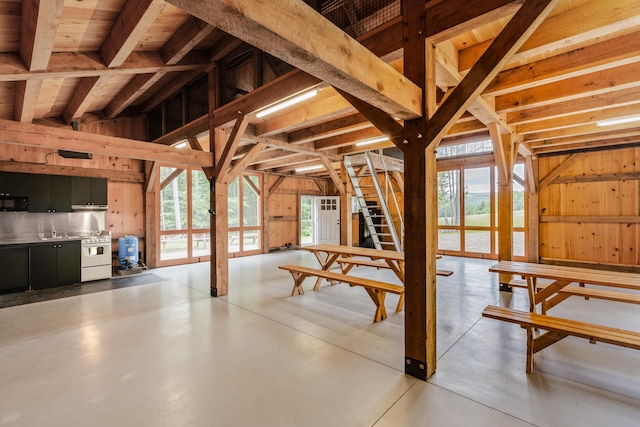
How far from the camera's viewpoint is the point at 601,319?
3344 mm

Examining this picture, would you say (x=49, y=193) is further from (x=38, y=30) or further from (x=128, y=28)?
(x=38, y=30)

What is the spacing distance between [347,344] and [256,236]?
655cm

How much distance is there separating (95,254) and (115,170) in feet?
6.29

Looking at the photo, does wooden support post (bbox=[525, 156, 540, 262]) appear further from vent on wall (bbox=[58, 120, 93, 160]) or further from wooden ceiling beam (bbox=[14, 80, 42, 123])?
vent on wall (bbox=[58, 120, 93, 160])

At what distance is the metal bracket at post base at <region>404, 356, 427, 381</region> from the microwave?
643 centimetres

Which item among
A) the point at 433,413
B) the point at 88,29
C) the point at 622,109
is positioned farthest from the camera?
the point at 622,109

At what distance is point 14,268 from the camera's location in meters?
4.60

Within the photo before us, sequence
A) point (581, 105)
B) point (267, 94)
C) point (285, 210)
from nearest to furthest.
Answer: point (267, 94) < point (581, 105) < point (285, 210)

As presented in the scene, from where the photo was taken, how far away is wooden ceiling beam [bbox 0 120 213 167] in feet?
9.62

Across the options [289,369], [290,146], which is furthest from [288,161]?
[289,369]

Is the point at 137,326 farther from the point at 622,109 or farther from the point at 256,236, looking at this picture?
the point at 622,109

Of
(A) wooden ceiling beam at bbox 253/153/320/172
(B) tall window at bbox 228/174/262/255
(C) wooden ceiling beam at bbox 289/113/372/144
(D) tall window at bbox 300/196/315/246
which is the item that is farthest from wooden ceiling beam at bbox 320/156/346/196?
(D) tall window at bbox 300/196/315/246

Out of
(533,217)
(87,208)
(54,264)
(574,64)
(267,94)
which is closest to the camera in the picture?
(574,64)

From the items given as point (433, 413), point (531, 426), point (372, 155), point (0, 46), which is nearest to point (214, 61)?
point (0, 46)
